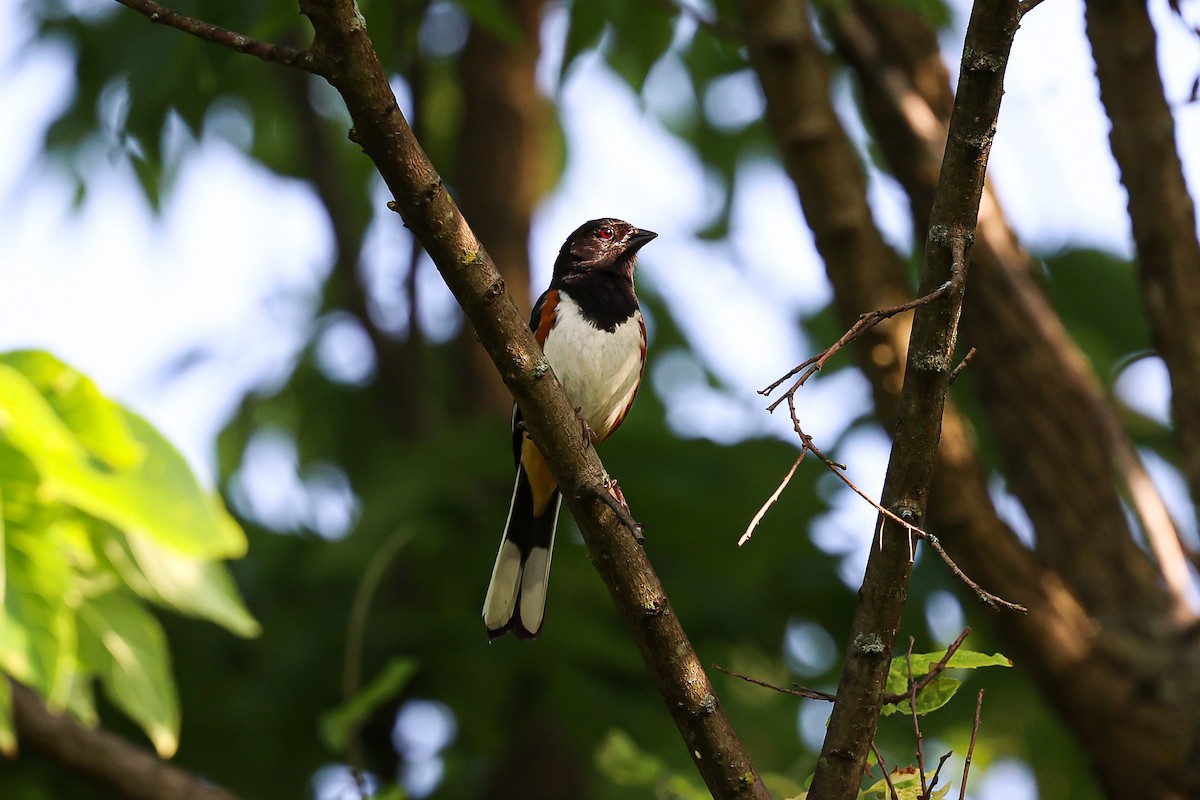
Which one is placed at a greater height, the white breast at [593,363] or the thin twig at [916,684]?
the white breast at [593,363]

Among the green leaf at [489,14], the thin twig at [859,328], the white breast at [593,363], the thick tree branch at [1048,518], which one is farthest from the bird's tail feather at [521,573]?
the thin twig at [859,328]

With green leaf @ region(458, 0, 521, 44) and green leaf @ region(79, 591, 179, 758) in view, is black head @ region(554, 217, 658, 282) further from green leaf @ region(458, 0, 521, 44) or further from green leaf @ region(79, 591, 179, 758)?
green leaf @ region(79, 591, 179, 758)

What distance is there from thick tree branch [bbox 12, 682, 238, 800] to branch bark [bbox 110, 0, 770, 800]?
6.73 feet

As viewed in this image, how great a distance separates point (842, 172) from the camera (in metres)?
4.13

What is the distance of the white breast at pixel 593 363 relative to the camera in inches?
164

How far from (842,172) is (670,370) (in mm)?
2348

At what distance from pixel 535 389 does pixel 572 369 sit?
6.12 ft

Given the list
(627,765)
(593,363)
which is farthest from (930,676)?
(593,363)

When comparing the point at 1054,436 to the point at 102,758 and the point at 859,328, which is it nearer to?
the point at 859,328

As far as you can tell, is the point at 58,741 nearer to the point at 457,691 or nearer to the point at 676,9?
the point at 457,691

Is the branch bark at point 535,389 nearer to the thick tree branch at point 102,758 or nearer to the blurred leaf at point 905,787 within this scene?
the blurred leaf at point 905,787

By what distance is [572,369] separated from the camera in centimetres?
416

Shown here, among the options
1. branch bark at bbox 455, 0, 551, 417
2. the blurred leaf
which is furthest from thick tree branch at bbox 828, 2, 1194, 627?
branch bark at bbox 455, 0, 551, 417

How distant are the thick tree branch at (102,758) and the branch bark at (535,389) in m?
2.05
